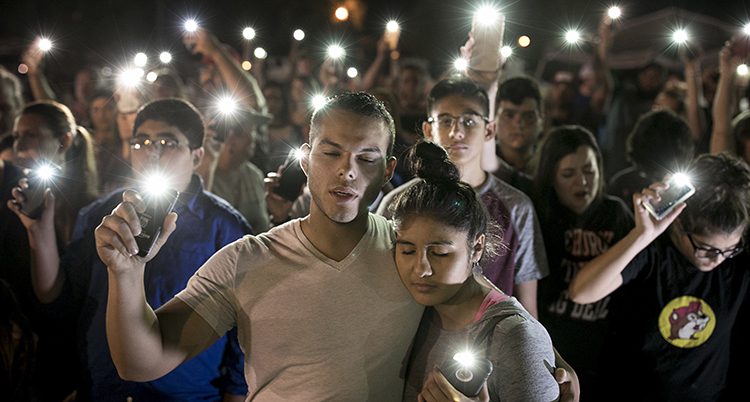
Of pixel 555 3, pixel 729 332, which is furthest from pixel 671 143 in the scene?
pixel 555 3

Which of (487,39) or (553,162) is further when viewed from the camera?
(553,162)

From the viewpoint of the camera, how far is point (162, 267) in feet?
9.35

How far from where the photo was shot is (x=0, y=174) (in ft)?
12.1

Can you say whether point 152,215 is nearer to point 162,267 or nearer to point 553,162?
point 162,267

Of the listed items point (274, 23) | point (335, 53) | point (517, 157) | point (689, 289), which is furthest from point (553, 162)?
point (274, 23)

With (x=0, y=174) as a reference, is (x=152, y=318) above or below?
below

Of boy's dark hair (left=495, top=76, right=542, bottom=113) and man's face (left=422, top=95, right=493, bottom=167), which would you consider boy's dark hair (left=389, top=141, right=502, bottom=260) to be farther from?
boy's dark hair (left=495, top=76, right=542, bottom=113)

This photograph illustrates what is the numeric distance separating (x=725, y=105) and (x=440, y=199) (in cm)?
340

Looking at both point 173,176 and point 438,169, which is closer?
point 438,169

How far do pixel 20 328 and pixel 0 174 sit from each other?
1.09 m

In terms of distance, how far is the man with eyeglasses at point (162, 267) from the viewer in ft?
9.30

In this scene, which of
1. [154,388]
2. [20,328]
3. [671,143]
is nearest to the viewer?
[154,388]

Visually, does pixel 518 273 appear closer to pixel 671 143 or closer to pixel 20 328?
pixel 671 143

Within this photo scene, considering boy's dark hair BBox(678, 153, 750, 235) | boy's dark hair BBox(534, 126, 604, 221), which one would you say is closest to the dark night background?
boy's dark hair BBox(534, 126, 604, 221)
